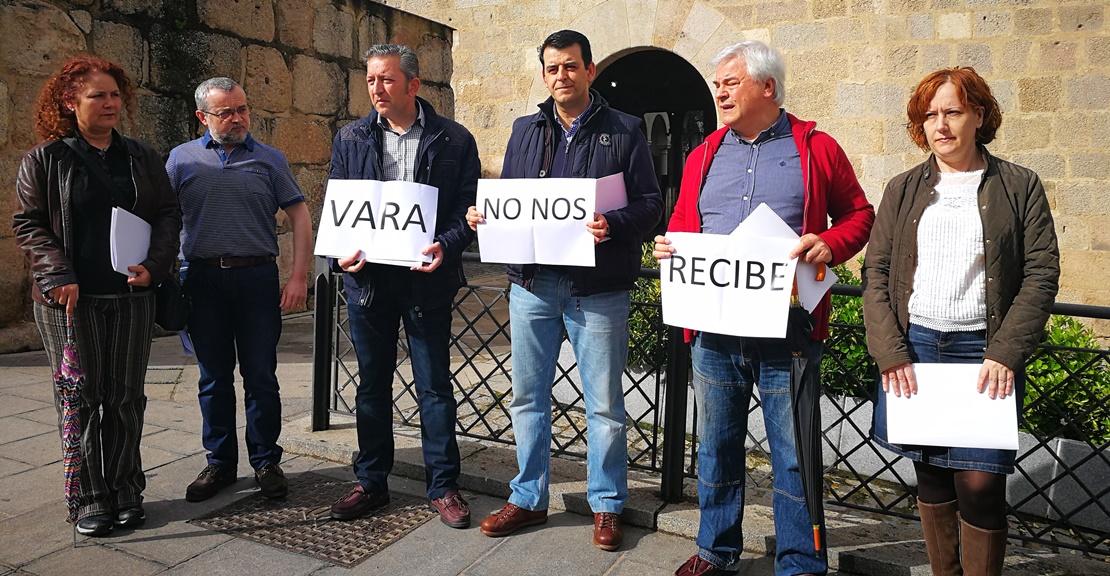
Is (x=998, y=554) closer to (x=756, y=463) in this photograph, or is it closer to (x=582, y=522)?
(x=582, y=522)

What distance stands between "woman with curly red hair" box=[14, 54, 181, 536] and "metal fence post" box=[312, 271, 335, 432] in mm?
1073

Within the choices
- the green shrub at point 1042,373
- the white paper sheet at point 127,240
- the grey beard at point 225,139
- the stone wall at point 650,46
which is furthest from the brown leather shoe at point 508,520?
the stone wall at point 650,46

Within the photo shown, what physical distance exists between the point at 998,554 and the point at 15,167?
6691mm

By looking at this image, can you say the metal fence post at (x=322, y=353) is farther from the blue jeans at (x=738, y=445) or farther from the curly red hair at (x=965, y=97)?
the curly red hair at (x=965, y=97)

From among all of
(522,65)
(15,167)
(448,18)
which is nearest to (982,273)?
(15,167)

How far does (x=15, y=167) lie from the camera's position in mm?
6289

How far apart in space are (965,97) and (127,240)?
2.89 metres

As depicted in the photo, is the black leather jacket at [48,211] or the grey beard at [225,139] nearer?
the black leather jacket at [48,211]

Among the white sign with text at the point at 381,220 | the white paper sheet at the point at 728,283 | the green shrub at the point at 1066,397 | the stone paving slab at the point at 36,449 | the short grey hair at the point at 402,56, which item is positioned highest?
the short grey hair at the point at 402,56

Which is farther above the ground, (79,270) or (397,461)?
(79,270)

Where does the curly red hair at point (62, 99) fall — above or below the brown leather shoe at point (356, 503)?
above

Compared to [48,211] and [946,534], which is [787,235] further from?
[48,211]

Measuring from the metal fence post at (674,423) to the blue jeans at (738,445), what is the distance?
1.80ft

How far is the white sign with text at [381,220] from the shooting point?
10.8 feet
